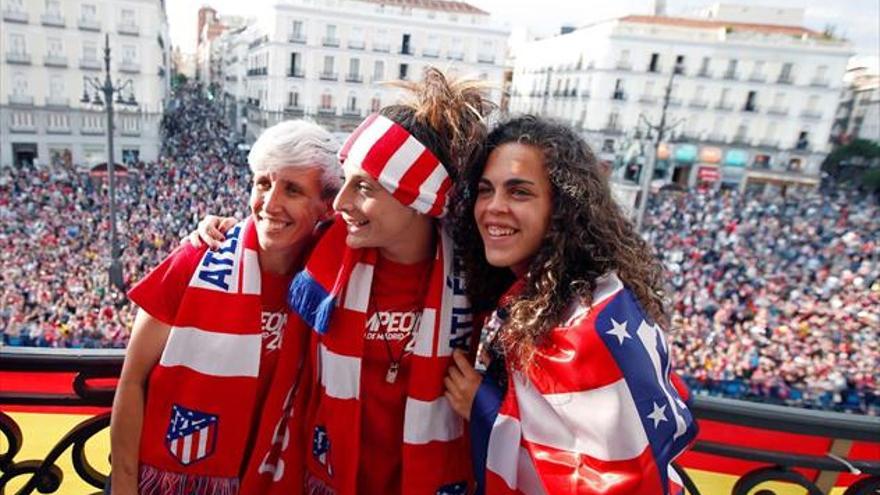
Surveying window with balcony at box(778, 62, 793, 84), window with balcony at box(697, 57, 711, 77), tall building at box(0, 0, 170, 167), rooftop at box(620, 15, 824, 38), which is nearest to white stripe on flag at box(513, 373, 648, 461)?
tall building at box(0, 0, 170, 167)

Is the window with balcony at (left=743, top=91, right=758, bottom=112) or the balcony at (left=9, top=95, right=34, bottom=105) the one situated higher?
the window with balcony at (left=743, top=91, right=758, bottom=112)

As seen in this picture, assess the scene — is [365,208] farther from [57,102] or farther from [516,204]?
[57,102]

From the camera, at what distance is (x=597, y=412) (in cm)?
119

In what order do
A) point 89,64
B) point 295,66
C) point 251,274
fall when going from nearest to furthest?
point 251,274
point 89,64
point 295,66

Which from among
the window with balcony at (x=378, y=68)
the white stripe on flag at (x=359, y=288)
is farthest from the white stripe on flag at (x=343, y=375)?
the window with balcony at (x=378, y=68)

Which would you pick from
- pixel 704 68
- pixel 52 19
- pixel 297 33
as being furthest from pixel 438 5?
pixel 52 19

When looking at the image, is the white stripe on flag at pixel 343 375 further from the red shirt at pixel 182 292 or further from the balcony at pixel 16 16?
the balcony at pixel 16 16

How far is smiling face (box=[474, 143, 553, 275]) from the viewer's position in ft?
4.61

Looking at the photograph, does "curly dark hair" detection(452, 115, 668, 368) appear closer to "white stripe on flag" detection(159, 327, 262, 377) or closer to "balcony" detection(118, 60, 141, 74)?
"white stripe on flag" detection(159, 327, 262, 377)

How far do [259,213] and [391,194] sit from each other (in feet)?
1.13

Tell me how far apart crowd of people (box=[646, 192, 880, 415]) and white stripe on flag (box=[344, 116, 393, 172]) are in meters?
6.88

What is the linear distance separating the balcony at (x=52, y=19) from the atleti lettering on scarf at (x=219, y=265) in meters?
27.6

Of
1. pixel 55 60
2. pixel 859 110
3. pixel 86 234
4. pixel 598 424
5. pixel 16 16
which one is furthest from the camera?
pixel 859 110

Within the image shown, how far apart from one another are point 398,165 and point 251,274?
0.47 m
